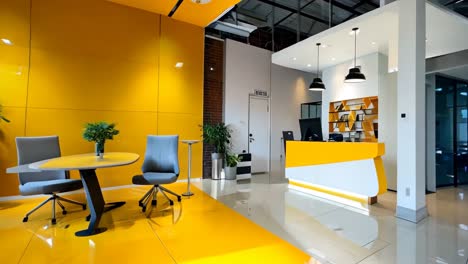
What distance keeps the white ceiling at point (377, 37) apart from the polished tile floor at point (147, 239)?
13.5ft

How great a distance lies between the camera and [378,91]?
19.0 feet

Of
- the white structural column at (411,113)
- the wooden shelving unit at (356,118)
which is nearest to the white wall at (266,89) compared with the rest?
the wooden shelving unit at (356,118)

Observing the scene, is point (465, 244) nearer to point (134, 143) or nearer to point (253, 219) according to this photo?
point (253, 219)

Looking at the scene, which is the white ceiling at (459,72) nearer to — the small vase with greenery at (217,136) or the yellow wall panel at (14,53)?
the small vase with greenery at (217,136)

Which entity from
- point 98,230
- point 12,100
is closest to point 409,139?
point 98,230

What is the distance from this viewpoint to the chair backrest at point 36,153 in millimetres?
3430

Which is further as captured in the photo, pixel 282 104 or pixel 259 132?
pixel 282 104

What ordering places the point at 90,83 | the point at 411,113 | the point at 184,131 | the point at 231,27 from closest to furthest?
1. the point at 411,113
2. the point at 90,83
3. the point at 184,131
4. the point at 231,27

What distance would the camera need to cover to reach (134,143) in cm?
528

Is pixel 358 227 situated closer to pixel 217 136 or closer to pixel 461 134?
pixel 217 136

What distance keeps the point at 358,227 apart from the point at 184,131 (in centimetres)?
417

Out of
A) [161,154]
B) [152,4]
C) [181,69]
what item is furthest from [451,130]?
[152,4]

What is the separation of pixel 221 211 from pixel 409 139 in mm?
3033

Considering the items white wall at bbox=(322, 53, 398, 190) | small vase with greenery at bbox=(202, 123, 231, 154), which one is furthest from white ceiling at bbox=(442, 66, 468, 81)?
small vase with greenery at bbox=(202, 123, 231, 154)
